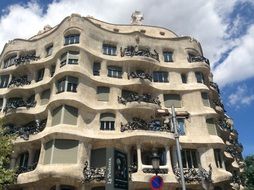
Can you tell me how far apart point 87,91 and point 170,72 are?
35.4 feet

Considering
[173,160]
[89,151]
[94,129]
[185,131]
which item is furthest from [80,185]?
[185,131]

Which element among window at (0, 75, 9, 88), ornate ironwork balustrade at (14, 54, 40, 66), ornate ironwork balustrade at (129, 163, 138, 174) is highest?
ornate ironwork balustrade at (14, 54, 40, 66)

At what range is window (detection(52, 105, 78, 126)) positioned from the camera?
91.5 ft

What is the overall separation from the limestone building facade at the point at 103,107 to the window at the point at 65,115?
0.09m

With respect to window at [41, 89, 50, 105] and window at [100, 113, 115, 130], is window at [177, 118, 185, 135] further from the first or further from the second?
window at [41, 89, 50, 105]

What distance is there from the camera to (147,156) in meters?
29.7

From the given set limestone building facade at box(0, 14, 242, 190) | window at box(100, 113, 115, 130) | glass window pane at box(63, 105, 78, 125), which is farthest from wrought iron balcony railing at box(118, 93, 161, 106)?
glass window pane at box(63, 105, 78, 125)

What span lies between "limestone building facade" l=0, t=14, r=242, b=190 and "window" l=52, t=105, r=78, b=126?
0.09m

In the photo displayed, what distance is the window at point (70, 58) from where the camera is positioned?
31344mm

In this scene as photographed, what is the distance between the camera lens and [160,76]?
35.5 m

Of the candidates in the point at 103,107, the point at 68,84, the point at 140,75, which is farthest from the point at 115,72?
the point at 68,84

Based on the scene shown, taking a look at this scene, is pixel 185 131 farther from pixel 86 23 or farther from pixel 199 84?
pixel 86 23

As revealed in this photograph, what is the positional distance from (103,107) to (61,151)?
256 inches

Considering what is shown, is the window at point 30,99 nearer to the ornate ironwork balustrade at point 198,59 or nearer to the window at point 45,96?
the window at point 45,96
